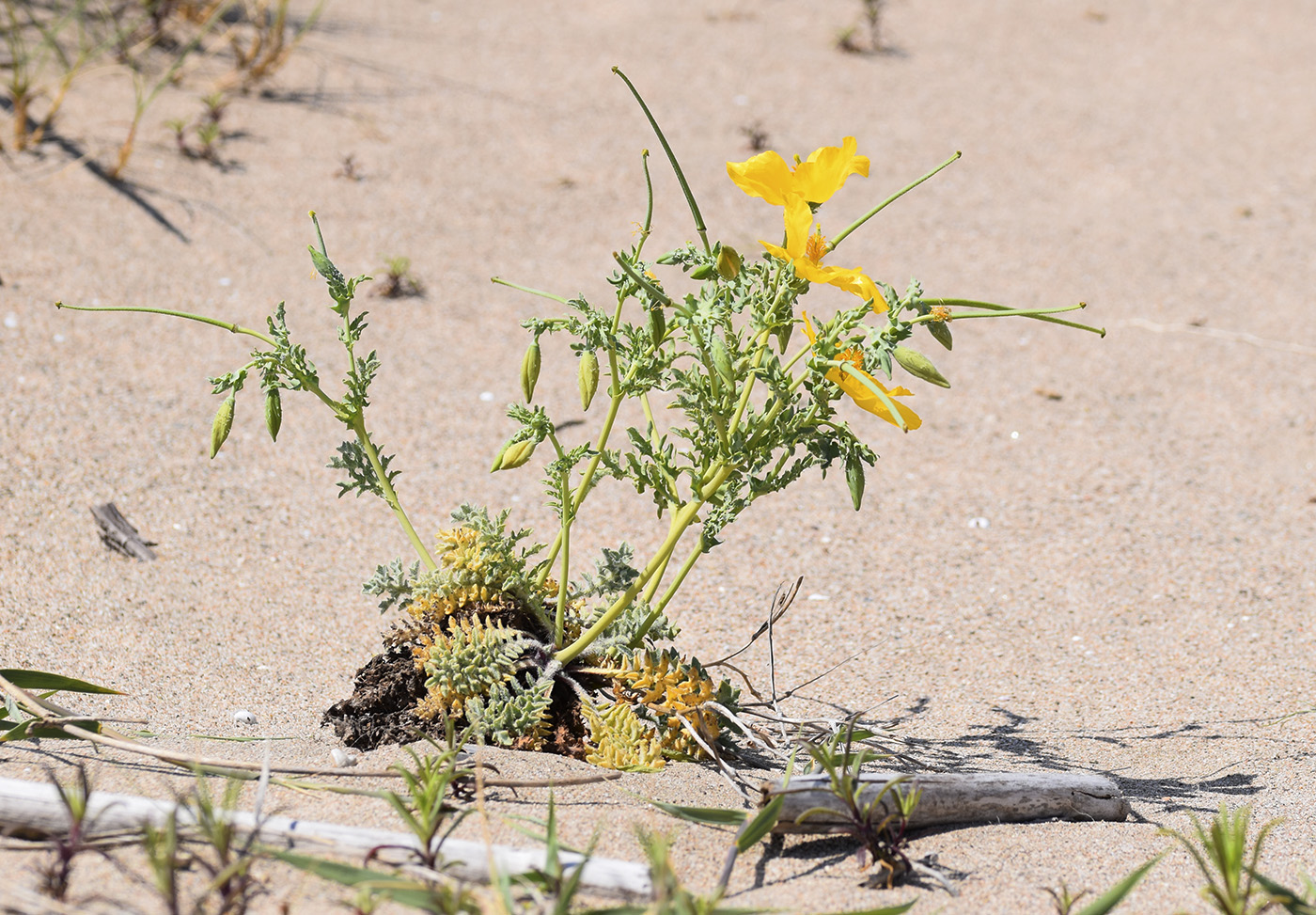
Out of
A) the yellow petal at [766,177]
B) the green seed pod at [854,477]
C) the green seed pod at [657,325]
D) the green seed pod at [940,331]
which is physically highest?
the yellow petal at [766,177]

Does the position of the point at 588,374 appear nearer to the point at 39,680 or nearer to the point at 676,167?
the point at 676,167

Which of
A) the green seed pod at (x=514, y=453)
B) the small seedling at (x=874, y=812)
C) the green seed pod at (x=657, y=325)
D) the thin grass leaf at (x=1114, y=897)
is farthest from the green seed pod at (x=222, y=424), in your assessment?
the thin grass leaf at (x=1114, y=897)

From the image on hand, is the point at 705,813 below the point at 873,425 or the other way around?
below

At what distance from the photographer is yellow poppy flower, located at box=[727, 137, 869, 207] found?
1613 mm

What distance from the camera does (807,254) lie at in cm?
162

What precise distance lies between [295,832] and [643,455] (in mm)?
731

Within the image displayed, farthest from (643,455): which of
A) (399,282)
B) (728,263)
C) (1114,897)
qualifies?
(399,282)

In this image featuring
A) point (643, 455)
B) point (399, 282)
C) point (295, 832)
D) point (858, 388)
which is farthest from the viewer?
point (399, 282)

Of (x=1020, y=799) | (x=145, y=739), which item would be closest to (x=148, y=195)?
(x=145, y=739)

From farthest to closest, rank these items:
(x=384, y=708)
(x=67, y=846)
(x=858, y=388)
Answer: (x=384, y=708) < (x=858, y=388) < (x=67, y=846)

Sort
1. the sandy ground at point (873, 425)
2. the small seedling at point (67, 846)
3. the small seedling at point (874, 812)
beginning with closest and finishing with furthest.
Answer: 1. the small seedling at point (67, 846)
2. the small seedling at point (874, 812)
3. the sandy ground at point (873, 425)

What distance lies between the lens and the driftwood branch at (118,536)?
2609 millimetres

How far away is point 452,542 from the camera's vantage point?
6.20 ft

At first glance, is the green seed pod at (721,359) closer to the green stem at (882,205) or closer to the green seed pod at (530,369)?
the green stem at (882,205)
